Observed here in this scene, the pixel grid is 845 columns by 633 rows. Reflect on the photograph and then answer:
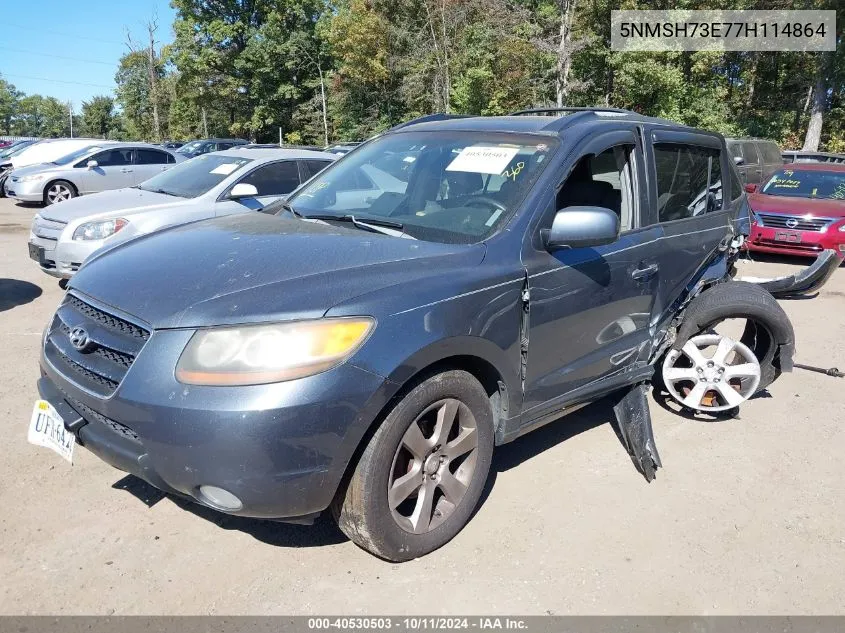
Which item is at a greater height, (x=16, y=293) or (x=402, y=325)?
(x=402, y=325)

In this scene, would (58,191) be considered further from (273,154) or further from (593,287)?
(593,287)

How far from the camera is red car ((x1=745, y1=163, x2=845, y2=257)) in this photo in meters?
10.2

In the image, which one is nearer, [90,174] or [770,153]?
[90,174]

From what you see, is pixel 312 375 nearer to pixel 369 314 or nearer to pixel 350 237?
pixel 369 314

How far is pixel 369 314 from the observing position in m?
2.49

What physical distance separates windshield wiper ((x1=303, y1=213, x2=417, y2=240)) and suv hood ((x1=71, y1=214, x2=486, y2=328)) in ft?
0.28

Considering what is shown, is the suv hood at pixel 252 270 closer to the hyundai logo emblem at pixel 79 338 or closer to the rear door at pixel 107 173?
the hyundai logo emblem at pixel 79 338

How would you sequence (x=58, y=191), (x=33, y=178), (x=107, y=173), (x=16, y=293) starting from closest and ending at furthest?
(x=16, y=293), (x=33, y=178), (x=107, y=173), (x=58, y=191)

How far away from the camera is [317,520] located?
3.19m

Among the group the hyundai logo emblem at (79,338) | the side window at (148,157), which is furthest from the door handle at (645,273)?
the side window at (148,157)

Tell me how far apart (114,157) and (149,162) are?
0.73 metres

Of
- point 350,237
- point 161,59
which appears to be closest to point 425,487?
point 350,237

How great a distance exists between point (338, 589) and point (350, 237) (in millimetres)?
1529

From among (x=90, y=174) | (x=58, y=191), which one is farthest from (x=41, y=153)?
(x=90, y=174)
